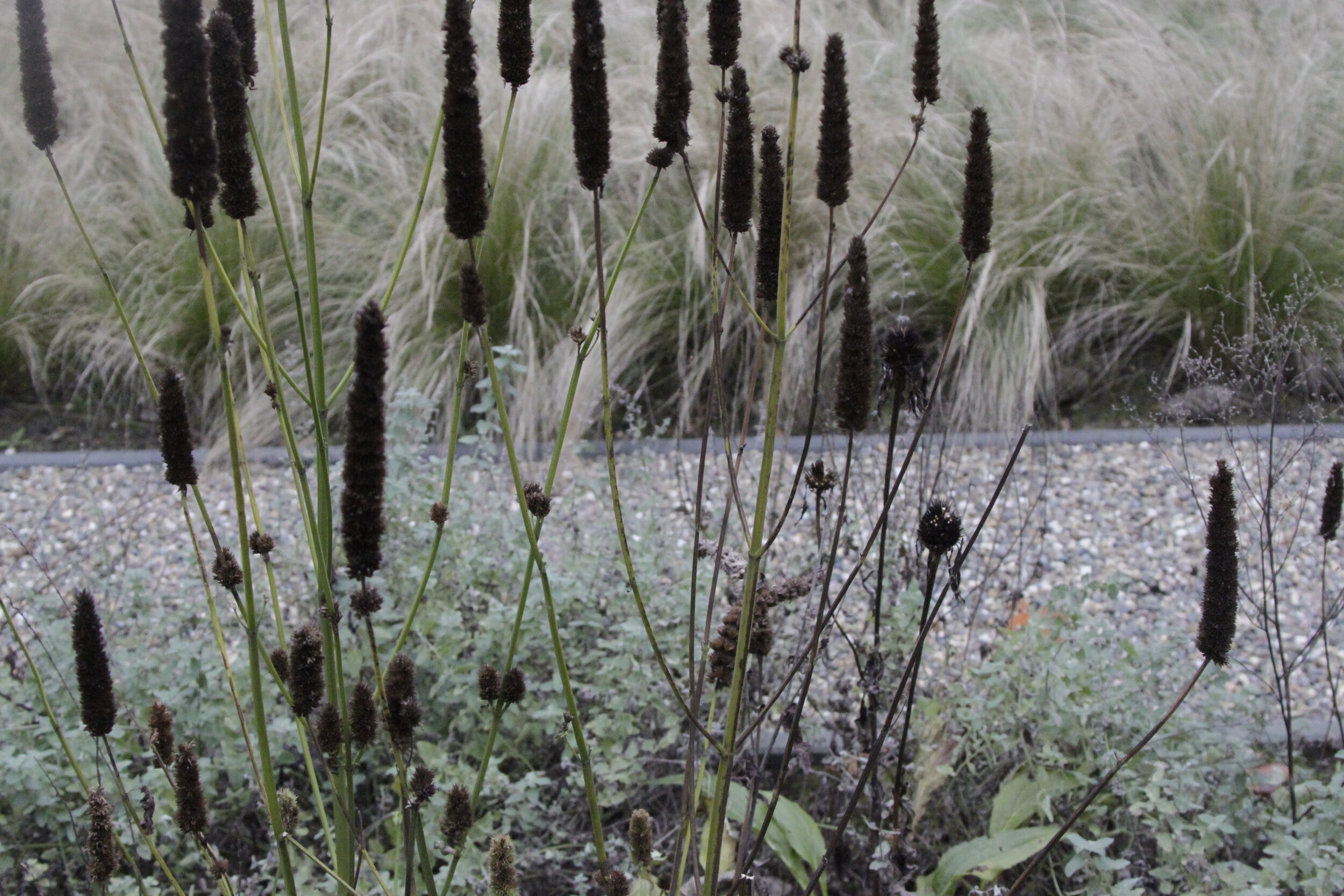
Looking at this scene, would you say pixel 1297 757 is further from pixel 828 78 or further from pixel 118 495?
pixel 118 495

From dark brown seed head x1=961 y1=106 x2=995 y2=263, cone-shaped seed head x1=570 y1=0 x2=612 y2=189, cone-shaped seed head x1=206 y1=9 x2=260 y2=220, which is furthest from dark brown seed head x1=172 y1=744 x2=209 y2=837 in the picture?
dark brown seed head x1=961 y1=106 x2=995 y2=263

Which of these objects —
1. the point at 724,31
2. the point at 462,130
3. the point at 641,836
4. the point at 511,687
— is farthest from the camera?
the point at 641,836

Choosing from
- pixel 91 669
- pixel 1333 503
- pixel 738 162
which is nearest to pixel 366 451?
pixel 91 669

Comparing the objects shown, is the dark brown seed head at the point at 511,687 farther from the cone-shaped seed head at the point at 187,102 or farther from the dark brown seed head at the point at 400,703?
the cone-shaped seed head at the point at 187,102

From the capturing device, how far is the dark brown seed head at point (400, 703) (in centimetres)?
112

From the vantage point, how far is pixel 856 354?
43.9 inches

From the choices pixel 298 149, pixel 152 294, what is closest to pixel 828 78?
pixel 298 149

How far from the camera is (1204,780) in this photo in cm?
232

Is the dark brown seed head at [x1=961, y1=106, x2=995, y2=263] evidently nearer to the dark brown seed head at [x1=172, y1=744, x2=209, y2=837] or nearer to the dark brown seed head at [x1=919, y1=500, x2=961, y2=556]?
the dark brown seed head at [x1=919, y1=500, x2=961, y2=556]

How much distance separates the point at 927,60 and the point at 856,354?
421 mm

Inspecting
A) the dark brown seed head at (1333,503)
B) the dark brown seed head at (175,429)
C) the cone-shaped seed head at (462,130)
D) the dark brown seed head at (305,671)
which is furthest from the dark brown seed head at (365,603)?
the dark brown seed head at (1333,503)

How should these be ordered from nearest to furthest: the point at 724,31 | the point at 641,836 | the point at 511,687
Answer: the point at 724,31 < the point at 511,687 < the point at 641,836

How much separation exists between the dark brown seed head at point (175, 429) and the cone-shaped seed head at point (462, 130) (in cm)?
29

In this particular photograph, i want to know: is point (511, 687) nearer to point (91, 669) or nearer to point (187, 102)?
point (91, 669)
